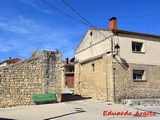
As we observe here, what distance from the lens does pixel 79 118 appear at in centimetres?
1187

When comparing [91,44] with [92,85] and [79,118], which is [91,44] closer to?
[92,85]

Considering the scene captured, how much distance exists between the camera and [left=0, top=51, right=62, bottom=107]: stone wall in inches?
623

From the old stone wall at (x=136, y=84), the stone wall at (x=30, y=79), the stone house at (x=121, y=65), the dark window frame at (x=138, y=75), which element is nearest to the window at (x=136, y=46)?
the stone house at (x=121, y=65)

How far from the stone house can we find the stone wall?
4.71 m

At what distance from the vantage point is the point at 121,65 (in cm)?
2031

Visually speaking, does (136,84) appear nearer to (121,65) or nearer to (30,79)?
(121,65)

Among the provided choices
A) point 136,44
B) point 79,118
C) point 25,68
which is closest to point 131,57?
point 136,44

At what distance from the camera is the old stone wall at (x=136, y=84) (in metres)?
20.1

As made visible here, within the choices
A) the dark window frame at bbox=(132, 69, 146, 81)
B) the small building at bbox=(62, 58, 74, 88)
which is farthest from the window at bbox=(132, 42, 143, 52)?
the small building at bbox=(62, 58, 74, 88)

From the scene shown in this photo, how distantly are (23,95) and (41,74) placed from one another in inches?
74.8

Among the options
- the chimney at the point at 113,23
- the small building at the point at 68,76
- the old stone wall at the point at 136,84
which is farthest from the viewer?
the small building at the point at 68,76

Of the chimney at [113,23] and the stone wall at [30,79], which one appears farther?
the chimney at [113,23]

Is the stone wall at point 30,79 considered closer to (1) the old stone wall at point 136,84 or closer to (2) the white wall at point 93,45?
(2) the white wall at point 93,45

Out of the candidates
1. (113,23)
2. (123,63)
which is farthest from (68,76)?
(123,63)
